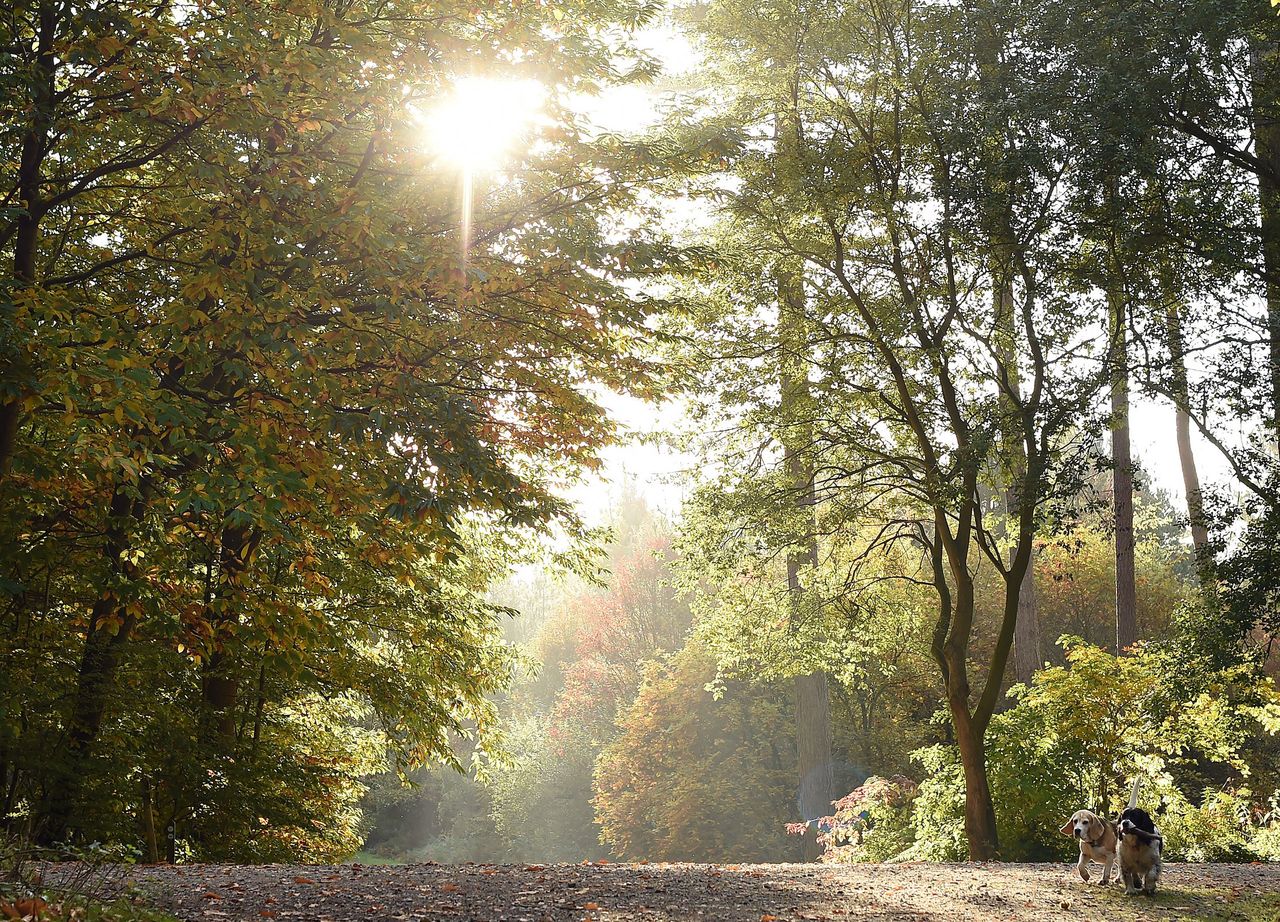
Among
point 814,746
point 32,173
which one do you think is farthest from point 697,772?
point 32,173

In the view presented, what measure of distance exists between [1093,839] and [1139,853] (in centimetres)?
48

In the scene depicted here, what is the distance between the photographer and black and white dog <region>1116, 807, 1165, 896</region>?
766cm

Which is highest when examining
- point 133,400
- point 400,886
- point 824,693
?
point 133,400

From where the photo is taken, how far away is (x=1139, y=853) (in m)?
7.68

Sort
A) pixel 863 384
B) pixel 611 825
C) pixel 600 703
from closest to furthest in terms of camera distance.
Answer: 1. pixel 863 384
2. pixel 611 825
3. pixel 600 703

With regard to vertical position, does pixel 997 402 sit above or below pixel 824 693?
above

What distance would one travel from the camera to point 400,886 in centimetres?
686

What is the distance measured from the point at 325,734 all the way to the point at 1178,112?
12859 mm

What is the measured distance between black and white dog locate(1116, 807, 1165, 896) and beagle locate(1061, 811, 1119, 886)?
0.30 meters

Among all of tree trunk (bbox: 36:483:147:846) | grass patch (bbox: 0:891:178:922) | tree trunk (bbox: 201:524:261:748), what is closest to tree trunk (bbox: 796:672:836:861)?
tree trunk (bbox: 201:524:261:748)

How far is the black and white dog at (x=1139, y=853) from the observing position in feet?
25.1

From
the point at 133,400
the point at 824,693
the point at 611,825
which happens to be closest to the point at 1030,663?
the point at 824,693

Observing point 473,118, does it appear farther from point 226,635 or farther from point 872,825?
point 872,825

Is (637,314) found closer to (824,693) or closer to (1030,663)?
(824,693)
